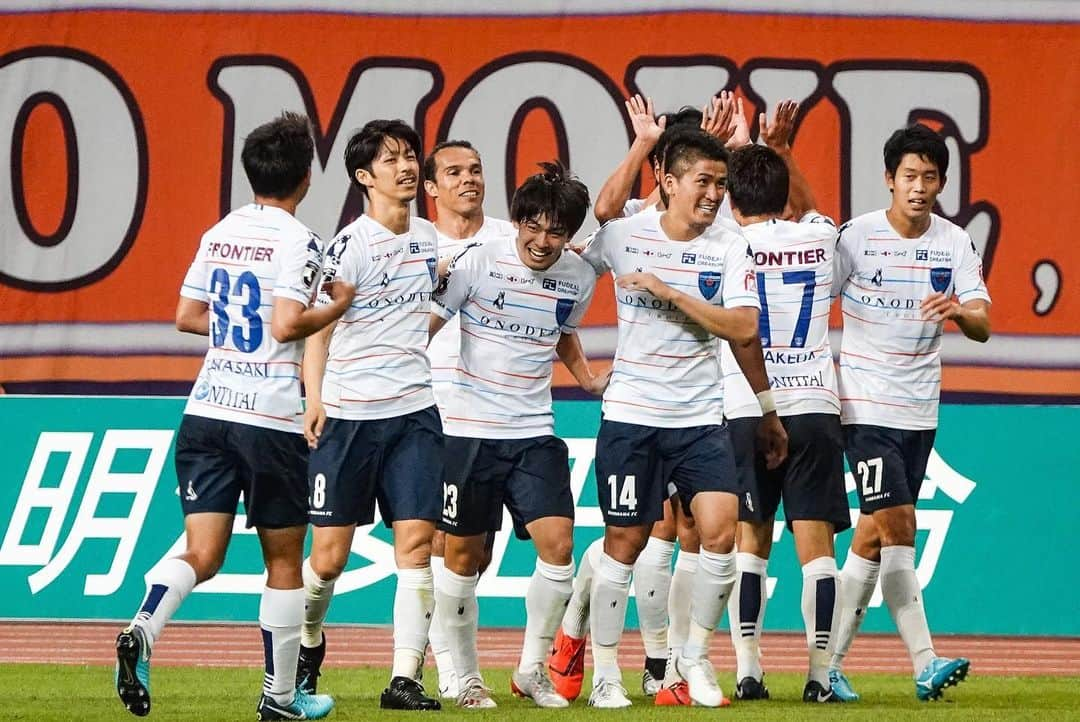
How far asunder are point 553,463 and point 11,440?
496 centimetres

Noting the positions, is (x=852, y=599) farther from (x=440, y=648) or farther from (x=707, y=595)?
(x=440, y=648)

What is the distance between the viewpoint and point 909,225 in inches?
306

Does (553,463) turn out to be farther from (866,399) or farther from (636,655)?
(636,655)

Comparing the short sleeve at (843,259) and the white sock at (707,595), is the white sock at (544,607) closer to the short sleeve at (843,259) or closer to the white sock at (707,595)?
the white sock at (707,595)

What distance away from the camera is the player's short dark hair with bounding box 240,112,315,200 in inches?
248

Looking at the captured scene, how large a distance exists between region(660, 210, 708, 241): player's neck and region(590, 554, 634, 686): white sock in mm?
1295

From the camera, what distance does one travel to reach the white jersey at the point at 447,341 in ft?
26.1

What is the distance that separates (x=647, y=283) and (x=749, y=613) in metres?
1.64

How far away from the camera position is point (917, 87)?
12852 mm

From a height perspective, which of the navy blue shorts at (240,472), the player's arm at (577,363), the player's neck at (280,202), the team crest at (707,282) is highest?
the player's neck at (280,202)

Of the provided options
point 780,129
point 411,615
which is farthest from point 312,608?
point 780,129

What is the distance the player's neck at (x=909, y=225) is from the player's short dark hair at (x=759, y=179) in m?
0.49

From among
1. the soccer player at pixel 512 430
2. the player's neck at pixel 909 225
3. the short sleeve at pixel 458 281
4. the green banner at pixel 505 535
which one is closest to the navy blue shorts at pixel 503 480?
the soccer player at pixel 512 430

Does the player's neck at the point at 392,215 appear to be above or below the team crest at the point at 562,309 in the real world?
above
